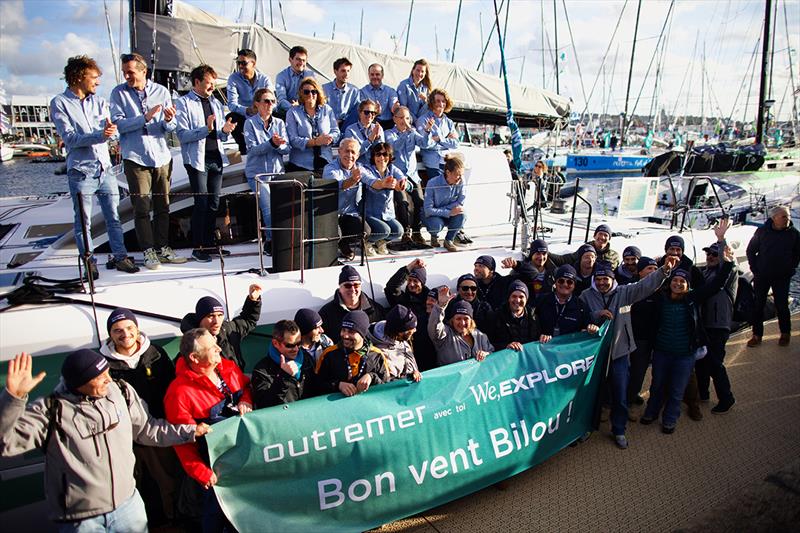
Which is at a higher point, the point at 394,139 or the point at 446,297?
the point at 394,139

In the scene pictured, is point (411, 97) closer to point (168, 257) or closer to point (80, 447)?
point (168, 257)

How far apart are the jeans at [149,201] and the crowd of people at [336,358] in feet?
5.23

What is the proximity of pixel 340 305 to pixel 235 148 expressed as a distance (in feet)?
12.5

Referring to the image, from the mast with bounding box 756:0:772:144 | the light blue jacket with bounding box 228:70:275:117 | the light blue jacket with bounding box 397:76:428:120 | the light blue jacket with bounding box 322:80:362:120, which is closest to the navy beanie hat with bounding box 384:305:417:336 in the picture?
the light blue jacket with bounding box 228:70:275:117

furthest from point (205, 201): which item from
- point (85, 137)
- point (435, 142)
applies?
point (435, 142)

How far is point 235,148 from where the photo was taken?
7.40 metres

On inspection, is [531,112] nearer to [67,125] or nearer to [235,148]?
[235,148]

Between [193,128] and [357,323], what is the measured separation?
9.41 ft

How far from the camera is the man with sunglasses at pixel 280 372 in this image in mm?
3738

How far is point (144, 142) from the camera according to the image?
5.02 m

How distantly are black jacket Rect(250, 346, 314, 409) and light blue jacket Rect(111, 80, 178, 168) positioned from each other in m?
2.52

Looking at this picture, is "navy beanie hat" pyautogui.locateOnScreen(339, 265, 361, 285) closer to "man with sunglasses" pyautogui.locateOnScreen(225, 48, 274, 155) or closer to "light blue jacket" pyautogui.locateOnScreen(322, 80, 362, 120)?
"man with sunglasses" pyautogui.locateOnScreen(225, 48, 274, 155)

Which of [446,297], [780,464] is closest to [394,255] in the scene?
[446,297]

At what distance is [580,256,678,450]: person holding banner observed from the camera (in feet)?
16.9
